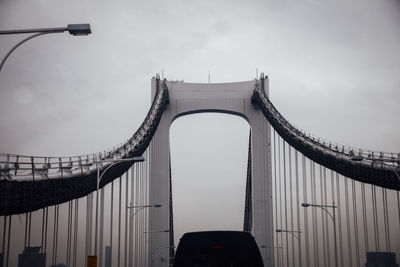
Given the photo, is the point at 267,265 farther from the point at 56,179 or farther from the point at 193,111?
the point at 56,179

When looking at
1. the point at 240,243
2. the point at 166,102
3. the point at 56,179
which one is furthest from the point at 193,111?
the point at 240,243

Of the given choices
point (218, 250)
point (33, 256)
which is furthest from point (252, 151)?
point (218, 250)

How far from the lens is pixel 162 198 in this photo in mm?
62219

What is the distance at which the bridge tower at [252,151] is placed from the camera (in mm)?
60781

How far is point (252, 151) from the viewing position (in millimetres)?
65438

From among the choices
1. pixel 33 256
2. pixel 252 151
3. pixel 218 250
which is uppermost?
pixel 252 151

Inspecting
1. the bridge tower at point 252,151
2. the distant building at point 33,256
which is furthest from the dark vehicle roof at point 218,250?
the bridge tower at point 252,151

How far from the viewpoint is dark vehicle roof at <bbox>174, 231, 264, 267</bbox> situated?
430 inches

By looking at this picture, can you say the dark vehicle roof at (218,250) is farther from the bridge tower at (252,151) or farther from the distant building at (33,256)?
the bridge tower at (252,151)

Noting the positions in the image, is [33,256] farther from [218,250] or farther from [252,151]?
[218,250]

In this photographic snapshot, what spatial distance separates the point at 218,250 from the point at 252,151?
5465cm

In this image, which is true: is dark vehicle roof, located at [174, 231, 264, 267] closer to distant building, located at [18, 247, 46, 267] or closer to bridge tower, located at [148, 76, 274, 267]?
distant building, located at [18, 247, 46, 267]

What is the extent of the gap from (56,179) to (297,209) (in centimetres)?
2822

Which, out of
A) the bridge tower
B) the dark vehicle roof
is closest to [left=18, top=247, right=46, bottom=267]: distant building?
the bridge tower
